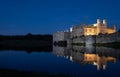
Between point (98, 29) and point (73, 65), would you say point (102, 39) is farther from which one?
point (73, 65)

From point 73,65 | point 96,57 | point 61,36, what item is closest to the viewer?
point 73,65

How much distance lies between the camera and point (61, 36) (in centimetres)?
8331

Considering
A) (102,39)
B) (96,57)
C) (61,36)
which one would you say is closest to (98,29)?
(102,39)

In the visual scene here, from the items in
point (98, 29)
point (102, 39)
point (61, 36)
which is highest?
point (98, 29)

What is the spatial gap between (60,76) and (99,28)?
54.6 m

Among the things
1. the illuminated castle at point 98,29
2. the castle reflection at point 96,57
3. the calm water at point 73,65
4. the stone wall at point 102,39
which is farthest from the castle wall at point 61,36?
the calm water at point 73,65

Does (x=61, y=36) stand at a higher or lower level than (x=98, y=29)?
lower

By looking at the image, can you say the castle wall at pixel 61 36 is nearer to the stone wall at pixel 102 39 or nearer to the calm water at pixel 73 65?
the stone wall at pixel 102 39

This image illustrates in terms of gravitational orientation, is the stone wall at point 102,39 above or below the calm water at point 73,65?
above

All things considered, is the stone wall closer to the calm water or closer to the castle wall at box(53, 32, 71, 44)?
the calm water

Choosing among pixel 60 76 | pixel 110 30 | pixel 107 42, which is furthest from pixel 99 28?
pixel 60 76

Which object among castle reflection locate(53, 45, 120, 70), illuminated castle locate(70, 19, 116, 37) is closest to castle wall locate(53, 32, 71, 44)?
illuminated castle locate(70, 19, 116, 37)

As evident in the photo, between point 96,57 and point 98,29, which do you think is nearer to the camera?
point 96,57

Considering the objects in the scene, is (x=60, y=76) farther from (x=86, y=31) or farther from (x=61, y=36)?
(x=61, y=36)
